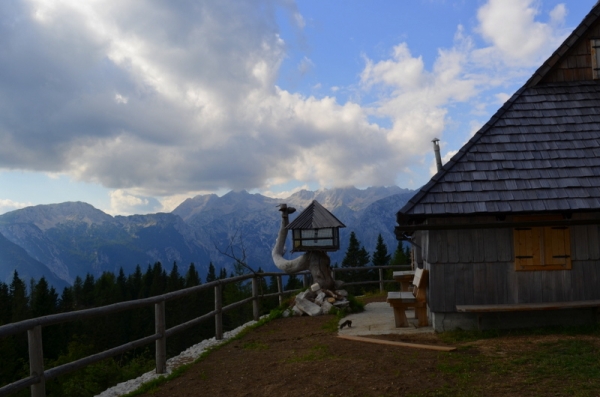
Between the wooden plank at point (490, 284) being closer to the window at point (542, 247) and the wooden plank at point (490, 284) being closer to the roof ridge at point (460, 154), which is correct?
the window at point (542, 247)

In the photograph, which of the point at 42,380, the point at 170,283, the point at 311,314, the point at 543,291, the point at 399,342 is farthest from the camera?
the point at 170,283

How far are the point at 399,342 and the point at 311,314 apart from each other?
14.4 ft

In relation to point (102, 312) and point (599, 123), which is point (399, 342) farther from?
point (599, 123)

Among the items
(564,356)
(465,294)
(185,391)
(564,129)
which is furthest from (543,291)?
(185,391)

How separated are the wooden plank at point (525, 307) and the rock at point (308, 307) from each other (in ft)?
14.6

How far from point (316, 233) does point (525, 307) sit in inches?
235

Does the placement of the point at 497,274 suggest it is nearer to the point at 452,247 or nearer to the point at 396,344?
the point at 452,247

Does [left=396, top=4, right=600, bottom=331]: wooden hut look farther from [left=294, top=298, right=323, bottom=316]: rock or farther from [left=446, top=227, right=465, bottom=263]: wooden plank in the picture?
[left=294, top=298, right=323, bottom=316]: rock

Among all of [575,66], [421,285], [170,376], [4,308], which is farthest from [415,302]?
[4,308]

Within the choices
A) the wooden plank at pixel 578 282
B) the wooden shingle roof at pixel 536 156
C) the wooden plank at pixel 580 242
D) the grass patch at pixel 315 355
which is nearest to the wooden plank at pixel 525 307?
the wooden plank at pixel 578 282

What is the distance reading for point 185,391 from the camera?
6227 millimetres

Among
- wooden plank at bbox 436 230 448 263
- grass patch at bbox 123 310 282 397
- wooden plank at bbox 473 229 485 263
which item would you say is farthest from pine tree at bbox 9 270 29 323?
wooden plank at bbox 473 229 485 263

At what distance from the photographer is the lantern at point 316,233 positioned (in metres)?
13.0

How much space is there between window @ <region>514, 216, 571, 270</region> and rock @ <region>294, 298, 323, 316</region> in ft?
16.6
